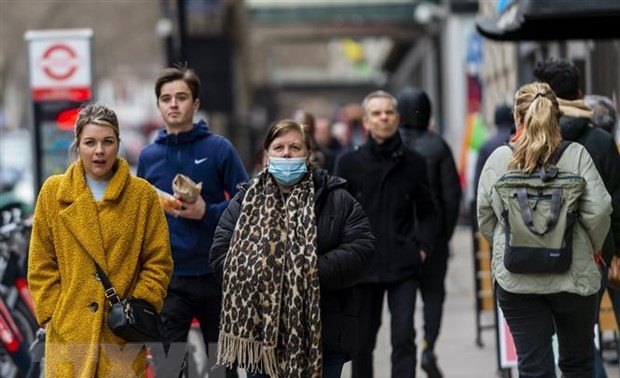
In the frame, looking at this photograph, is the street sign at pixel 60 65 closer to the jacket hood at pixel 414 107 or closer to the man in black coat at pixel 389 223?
the jacket hood at pixel 414 107

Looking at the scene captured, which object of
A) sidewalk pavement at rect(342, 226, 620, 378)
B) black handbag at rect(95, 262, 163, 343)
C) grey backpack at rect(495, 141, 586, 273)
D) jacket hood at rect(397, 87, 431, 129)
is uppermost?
jacket hood at rect(397, 87, 431, 129)

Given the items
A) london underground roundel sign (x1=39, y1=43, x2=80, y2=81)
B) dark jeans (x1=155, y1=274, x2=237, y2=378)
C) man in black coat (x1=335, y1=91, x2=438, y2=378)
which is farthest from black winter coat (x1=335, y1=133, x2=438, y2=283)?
london underground roundel sign (x1=39, y1=43, x2=80, y2=81)

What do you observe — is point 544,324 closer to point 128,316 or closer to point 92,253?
point 128,316

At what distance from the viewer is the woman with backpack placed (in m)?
7.42

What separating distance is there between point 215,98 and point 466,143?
4104 mm

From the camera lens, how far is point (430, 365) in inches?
425

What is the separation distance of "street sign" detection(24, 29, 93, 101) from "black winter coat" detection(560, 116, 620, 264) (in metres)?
6.94

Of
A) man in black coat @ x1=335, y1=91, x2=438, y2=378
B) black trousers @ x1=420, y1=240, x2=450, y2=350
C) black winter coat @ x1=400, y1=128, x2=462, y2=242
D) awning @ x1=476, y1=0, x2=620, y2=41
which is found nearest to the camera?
man in black coat @ x1=335, y1=91, x2=438, y2=378

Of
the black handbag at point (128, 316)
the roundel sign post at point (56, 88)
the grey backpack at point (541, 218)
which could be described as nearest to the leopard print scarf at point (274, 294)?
the black handbag at point (128, 316)

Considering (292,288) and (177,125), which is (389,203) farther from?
(292,288)

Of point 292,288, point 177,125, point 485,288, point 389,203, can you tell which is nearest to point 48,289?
point 292,288

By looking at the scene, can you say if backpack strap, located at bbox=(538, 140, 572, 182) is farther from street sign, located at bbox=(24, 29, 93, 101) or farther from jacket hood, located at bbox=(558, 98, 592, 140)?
street sign, located at bbox=(24, 29, 93, 101)

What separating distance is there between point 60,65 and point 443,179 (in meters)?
4.89

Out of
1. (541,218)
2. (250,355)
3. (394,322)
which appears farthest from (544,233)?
(394,322)
